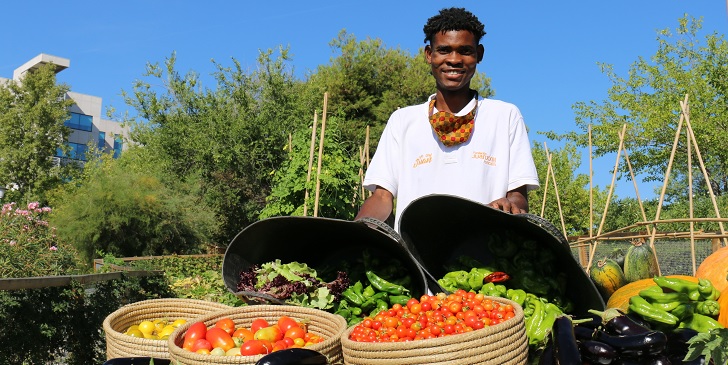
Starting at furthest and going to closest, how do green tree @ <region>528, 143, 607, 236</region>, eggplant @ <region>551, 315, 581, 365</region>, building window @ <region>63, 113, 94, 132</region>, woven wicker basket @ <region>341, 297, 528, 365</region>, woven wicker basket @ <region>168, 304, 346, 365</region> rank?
building window @ <region>63, 113, 94, 132</region> → green tree @ <region>528, 143, 607, 236</region> → woven wicker basket @ <region>168, 304, 346, 365</region> → eggplant @ <region>551, 315, 581, 365</region> → woven wicker basket @ <region>341, 297, 528, 365</region>

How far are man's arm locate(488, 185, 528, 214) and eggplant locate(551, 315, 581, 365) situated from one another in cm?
43

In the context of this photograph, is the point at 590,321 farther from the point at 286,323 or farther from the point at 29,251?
the point at 29,251

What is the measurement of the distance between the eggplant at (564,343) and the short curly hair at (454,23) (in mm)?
1269

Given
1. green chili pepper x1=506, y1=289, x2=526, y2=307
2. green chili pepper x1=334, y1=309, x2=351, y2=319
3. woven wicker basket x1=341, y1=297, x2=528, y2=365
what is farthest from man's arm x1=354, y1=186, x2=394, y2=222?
woven wicker basket x1=341, y1=297, x2=528, y2=365

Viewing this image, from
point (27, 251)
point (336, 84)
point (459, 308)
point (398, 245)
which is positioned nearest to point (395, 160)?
point (398, 245)

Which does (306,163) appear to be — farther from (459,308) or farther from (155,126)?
(155,126)

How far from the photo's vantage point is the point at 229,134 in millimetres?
21516

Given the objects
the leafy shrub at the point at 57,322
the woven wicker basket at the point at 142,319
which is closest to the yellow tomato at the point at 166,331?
the woven wicker basket at the point at 142,319

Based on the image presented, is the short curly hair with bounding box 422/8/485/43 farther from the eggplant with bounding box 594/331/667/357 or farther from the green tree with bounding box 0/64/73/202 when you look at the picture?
the green tree with bounding box 0/64/73/202

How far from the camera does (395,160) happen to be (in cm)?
295

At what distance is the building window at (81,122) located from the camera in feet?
192

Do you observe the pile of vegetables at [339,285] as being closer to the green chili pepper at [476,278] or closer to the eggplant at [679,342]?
the green chili pepper at [476,278]

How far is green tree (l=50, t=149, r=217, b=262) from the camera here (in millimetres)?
17667

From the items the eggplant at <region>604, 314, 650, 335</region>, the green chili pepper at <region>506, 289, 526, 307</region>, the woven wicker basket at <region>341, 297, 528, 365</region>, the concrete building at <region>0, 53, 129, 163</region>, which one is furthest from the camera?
the concrete building at <region>0, 53, 129, 163</region>
